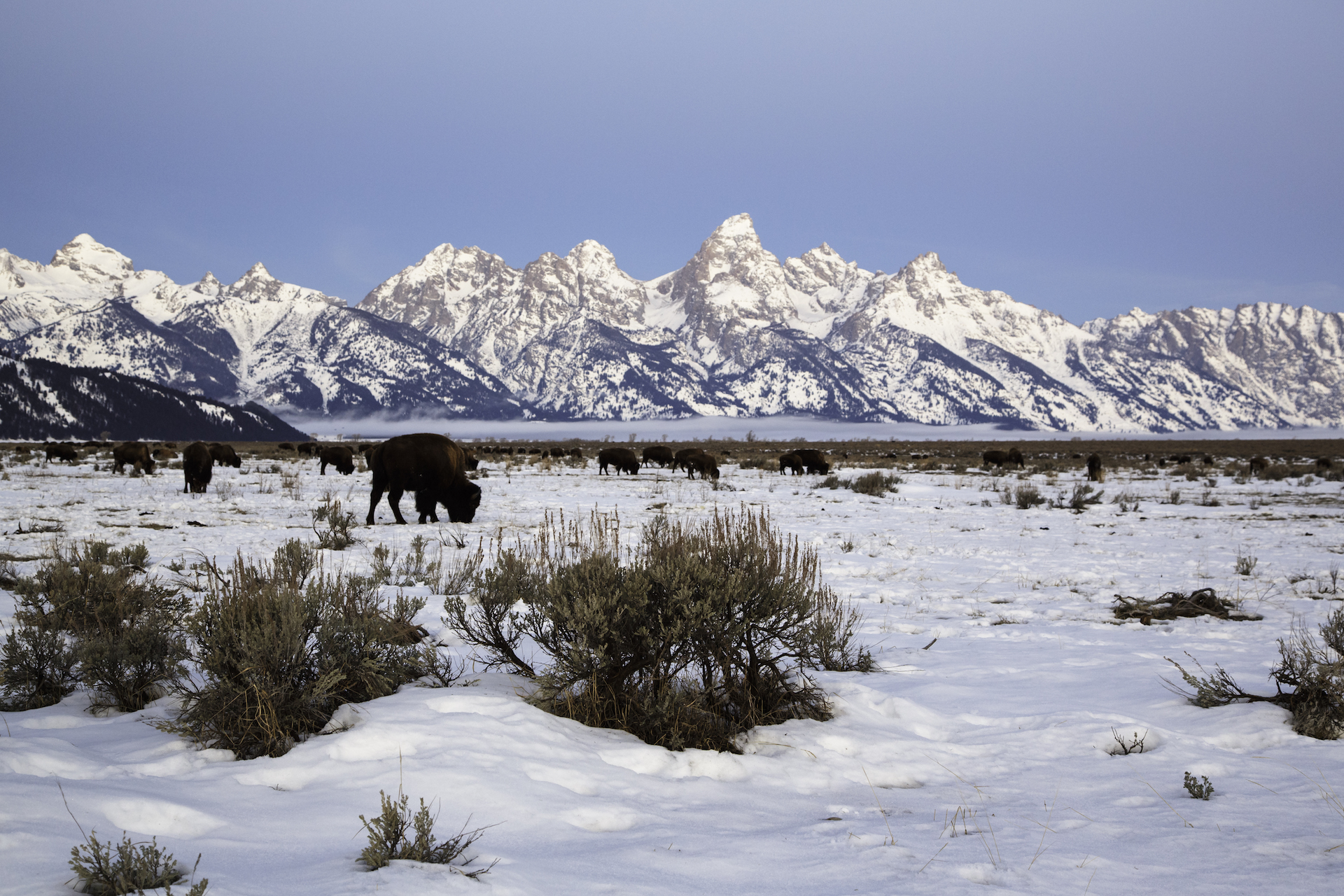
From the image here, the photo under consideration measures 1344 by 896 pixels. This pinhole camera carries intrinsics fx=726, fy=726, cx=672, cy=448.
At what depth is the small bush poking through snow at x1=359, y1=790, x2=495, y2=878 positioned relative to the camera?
2541 millimetres

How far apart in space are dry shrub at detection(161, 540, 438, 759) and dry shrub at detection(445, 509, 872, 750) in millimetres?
580

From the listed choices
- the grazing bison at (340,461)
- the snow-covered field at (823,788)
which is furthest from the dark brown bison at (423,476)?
the grazing bison at (340,461)

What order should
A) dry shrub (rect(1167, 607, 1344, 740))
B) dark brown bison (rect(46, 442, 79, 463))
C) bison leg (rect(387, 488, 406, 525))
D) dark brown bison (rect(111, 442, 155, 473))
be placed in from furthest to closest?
dark brown bison (rect(46, 442, 79, 463)) < dark brown bison (rect(111, 442, 155, 473)) < bison leg (rect(387, 488, 406, 525)) < dry shrub (rect(1167, 607, 1344, 740))

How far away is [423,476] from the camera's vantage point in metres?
13.6

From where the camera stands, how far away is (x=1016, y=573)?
10.2 m

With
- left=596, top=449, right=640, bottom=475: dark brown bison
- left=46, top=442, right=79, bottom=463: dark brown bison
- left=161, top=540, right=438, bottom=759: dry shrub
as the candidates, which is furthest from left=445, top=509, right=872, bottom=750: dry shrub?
left=46, top=442, right=79, bottom=463: dark brown bison

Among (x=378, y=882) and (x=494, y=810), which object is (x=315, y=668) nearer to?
(x=494, y=810)

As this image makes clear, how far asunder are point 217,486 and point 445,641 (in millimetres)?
17410

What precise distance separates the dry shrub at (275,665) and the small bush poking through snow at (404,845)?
1.34 meters

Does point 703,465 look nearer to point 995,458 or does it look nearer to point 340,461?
point 340,461

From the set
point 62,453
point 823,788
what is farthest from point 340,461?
point 823,788

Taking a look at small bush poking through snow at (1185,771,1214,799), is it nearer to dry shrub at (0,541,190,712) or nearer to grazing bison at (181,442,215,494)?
dry shrub at (0,541,190,712)

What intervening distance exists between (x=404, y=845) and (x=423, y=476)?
Answer: 11.6m

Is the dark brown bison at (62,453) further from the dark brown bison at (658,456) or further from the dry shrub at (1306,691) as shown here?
the dry shrub at (1306,691)
